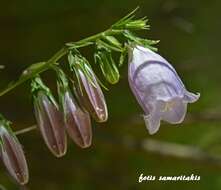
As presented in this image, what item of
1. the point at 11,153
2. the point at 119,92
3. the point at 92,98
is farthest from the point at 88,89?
→ the point at 119,92

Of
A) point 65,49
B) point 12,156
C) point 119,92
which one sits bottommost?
point 12,156

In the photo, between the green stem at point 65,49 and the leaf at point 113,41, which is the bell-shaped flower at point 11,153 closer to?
the green stem at point 65,49

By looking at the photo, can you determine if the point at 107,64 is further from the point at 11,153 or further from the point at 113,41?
the point at 11,153

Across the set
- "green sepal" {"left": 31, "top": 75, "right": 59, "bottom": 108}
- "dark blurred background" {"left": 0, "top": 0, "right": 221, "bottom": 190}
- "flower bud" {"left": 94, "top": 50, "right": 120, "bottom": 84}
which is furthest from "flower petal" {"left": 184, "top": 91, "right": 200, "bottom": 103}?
"dark blurred background" {"left": 0, "top": 0, "right": 221, "bottom": 190}

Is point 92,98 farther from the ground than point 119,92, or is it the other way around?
point 119,92

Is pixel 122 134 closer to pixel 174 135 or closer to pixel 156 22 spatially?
pixel 174 135

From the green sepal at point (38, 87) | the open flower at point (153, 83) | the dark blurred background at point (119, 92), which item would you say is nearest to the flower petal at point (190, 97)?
the open flower at point (153, 83)

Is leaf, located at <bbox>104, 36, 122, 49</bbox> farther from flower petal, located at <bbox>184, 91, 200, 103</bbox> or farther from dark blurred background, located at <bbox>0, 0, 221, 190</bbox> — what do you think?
dark blurred background, located at <bbox>0, 0, 221, 190</bbox>
